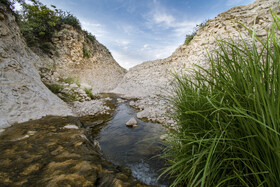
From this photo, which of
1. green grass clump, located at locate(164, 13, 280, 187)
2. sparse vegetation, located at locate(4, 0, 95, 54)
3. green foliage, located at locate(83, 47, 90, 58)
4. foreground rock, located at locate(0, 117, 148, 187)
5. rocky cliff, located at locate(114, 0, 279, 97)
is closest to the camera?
green grass clump, located at locate(164, 13, 280, 187)

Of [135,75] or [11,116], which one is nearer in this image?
[11,116]

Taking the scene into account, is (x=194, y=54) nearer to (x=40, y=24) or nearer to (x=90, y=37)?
(x=40, y=24)

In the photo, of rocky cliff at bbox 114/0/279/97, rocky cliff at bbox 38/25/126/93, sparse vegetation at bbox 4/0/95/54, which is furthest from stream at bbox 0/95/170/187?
sparse vegetation at bbox 4/0/95/54

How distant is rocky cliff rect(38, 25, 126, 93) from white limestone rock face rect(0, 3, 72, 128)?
4532 millimetres

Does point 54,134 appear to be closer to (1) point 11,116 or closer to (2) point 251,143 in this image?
(1) point 11,116

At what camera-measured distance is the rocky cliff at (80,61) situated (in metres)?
14.0

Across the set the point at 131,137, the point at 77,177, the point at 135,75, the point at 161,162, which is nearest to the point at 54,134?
the point at 77,177

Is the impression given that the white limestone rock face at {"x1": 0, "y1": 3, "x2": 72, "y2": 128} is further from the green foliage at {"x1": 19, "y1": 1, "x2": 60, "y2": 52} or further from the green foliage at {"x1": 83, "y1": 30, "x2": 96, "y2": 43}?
the green foliage at {"x1": 83, "y1": 30, "x2": 96, "y2": 43}

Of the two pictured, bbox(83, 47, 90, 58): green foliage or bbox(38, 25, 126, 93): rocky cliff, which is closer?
bbox(38, 25, 126, 93): rocky cliff

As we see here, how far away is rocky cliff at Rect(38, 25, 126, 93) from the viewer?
46.1ft

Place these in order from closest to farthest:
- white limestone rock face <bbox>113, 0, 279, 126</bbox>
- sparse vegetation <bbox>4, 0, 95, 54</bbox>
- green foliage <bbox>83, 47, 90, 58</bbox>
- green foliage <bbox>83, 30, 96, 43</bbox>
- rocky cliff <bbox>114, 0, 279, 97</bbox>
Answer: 1. white limestone rock face <bbox>113, 0, 279, 126</bbox>
2. rocky cliff <bbox>114, 0, 279, 97</bbox>
3. sparse vegetation <bbox>4, 0, 95, 54</bbox>
4. green foliage <bbox>83, 47, 90, 58</bbox>
5. green foliage <bbox>83, 30, 96, 43</bbox>

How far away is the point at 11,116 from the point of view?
10.3 feet

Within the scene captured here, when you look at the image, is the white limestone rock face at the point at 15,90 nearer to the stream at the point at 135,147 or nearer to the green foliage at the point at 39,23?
the stream at the point at 135,147

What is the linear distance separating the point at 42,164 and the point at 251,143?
232cm
